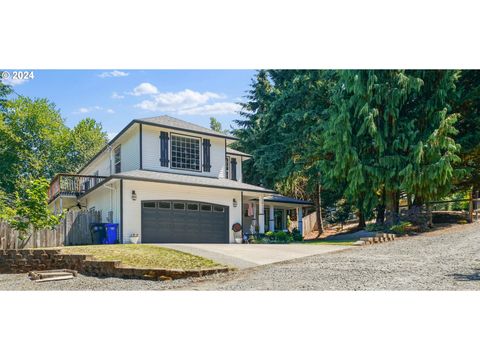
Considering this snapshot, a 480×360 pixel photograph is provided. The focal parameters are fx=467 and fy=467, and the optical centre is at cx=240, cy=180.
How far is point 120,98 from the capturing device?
24.3ft

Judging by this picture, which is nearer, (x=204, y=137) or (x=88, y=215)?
(x=88, y=215)

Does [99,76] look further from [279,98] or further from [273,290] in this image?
[279,98]

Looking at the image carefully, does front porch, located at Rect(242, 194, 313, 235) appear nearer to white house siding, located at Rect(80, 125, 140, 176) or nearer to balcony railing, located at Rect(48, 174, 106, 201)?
white house siding, located at Rect(80, 125, 140, 176)

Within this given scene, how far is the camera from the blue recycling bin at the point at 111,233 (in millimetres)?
9375

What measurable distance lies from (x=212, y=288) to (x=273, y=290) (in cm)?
81

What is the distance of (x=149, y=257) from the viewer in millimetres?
7117

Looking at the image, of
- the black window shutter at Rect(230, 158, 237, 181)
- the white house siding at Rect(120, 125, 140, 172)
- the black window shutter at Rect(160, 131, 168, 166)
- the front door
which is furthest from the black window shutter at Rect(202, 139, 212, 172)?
the front door

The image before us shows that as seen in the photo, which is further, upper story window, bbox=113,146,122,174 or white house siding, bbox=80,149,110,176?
upper story window, bbox=113,146,122,174

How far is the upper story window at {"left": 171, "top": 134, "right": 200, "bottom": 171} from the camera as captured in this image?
1130 centimetres

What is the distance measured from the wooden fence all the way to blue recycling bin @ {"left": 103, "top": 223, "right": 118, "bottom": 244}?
262 millimetres

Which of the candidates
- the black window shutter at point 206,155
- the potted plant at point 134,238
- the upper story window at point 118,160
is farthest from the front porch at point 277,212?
the potted plant at point 134,238

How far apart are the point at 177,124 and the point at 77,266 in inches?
181
